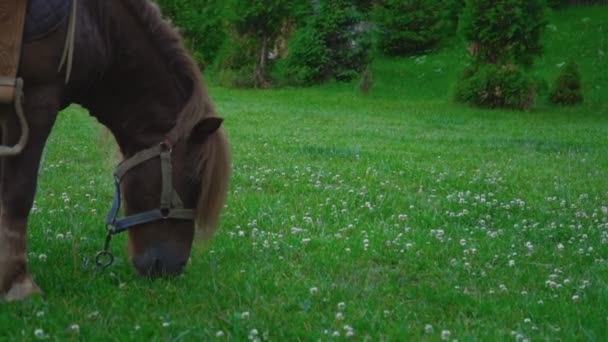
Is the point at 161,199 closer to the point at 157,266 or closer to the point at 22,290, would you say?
the point at 157,266

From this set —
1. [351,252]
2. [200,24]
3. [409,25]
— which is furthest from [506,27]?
[200,24]

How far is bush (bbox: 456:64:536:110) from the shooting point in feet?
82.0

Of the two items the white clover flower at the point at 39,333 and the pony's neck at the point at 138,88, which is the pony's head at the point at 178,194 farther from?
the white clover flower at the point at 39,333

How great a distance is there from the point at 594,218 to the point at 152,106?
503 centimetres

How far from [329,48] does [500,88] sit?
14.0 metres

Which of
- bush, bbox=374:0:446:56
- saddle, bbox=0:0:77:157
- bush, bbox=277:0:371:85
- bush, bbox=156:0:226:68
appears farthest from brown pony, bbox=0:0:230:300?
bush, bbox=156:0:226:68

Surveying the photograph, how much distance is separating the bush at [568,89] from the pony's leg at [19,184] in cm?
2572

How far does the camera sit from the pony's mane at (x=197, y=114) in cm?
417

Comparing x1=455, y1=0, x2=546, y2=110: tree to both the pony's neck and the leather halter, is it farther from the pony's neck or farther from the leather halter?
the leather halter

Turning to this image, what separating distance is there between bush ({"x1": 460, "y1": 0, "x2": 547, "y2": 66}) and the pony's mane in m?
22.7

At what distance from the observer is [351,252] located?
5.39 meters

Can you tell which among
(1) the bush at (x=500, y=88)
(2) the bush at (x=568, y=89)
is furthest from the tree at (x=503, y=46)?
(2) the bush at (x=568, y=89)

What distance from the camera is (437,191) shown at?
829cm

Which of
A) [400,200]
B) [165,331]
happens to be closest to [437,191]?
[400,200]
